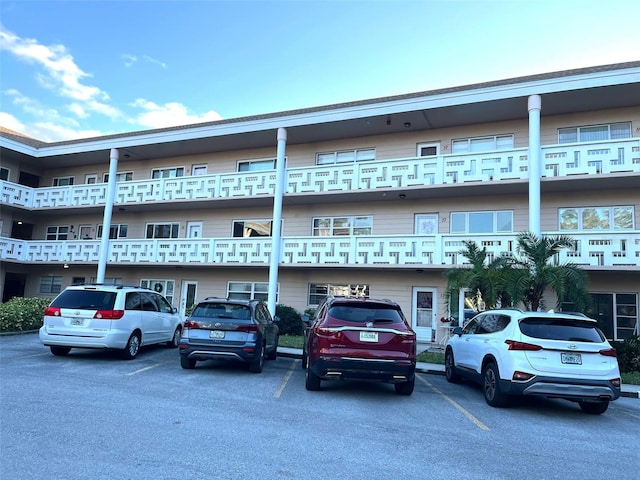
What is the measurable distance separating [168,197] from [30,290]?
10551mm

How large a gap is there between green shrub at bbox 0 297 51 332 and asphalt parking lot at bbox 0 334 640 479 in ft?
23.8

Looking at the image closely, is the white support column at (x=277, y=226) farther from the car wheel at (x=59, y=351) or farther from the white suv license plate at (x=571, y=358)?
the white suv license plate at (x=571, y=358)

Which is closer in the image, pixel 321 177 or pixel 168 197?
pixel 321 177

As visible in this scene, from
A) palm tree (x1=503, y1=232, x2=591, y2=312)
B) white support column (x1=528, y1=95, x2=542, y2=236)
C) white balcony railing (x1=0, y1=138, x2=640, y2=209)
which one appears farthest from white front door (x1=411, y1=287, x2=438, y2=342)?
palm tree (x1=503, y1=232, x2=591, y2=312)

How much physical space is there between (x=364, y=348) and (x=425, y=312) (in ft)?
33.1

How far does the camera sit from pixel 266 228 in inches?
807

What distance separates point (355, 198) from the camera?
1836 cm

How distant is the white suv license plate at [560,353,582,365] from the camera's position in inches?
290

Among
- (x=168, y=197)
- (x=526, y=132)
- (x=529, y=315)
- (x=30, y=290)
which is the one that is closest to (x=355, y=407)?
(x=529, y=315)

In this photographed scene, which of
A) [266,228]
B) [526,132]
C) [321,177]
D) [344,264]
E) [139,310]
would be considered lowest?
[139,310]

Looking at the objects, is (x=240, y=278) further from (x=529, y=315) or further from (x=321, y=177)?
(x=529, y=315)

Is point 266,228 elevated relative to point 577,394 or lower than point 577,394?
elevated

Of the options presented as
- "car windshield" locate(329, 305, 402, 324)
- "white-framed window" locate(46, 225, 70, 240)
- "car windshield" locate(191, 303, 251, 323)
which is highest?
"white-framed window" locate(46, 225, 70, 240)

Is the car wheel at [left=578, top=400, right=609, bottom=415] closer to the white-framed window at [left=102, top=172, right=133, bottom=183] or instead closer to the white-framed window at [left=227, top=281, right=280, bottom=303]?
the white-framed window at [left=227, top=281, right=280, bottom=303]
